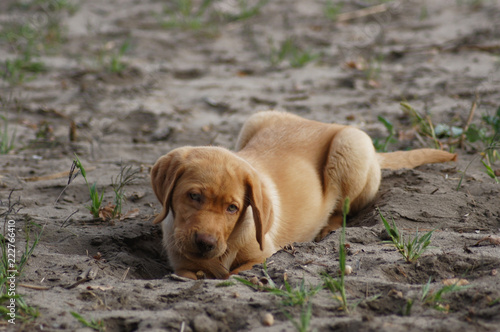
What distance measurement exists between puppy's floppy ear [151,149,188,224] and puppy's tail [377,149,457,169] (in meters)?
2.15

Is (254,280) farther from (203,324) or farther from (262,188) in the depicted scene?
(262,188)

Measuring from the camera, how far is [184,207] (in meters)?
3.73

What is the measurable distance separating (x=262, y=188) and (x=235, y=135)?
262 centimetres

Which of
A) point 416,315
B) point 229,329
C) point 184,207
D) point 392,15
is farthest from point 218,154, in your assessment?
point 392,15

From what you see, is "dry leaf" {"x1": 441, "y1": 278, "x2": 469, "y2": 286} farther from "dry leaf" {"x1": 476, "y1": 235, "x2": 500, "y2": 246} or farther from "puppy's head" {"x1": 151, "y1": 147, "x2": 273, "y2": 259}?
"puppy's head" {"x1": 151, "y1": 147, "x2": 273, "y2": 259}

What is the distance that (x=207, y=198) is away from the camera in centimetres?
368

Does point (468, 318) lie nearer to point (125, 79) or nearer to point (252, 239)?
point (252, 239)

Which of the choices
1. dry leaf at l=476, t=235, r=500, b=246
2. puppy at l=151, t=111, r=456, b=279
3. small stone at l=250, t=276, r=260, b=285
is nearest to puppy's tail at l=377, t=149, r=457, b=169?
puppy at l=151, t=111, r=456, b=279

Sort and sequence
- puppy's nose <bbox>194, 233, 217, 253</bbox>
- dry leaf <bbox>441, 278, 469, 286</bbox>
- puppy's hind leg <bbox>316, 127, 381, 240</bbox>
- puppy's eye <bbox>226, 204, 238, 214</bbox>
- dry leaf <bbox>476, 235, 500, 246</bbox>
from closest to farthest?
dry leaf <bbox>441, 278, 469, 286</bbox> → puppy's nose <bbox>194, 233, 217, 253</bbox> → dry leaf <bbox>476, 235, 500, 246</bbox> → puppy's eye <bbox>226, 204, 238, 214</bbox> → puppy's hind leg <bbox>316, 127, 381, 240</bbox>

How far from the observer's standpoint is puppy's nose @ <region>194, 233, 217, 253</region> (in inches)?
139

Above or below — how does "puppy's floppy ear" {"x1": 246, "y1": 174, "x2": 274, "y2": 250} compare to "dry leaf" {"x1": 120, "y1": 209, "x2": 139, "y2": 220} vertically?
above

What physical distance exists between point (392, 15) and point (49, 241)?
8200 mm

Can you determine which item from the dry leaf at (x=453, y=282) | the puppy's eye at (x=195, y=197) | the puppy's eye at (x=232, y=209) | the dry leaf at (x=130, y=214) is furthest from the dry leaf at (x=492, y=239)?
the dry leaf at (x=130, y=214)

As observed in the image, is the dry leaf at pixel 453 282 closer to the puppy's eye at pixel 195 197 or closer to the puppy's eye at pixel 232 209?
the puppy's eye at pixel 232 209
